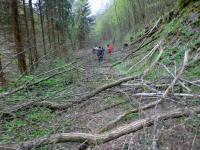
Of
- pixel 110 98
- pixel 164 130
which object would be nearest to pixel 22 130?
pixel 110 98

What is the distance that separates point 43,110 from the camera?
7.23m

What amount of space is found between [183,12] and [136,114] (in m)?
9.73

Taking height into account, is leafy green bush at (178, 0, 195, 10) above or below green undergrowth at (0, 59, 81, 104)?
above

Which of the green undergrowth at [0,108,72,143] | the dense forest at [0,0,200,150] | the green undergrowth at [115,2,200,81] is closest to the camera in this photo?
the dense forest at [0,0,200,150]

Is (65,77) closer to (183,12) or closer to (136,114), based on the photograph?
(136,114)

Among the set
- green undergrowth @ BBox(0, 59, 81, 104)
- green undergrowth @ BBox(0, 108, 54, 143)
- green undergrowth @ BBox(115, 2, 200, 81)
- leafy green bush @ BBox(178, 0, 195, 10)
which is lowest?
green undergrowth @ BBox(0, 108, 54, 143)

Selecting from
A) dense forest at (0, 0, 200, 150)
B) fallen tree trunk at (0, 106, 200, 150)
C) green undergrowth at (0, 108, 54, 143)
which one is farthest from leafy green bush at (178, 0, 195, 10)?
fallen tree trunk at (0, 106, 200, 150)

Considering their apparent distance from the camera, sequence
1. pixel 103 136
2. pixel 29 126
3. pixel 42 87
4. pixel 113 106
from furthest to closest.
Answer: pixel 42 87 → pixel 113 106 → pixel 29 126 → pixel 103 136

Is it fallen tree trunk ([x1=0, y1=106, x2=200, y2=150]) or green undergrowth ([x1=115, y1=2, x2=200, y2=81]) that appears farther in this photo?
green undergrowth ([x1=115, y1=2, x2=200, y2=81])

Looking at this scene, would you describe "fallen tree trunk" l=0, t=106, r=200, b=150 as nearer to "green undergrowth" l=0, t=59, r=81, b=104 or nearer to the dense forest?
the dense forest

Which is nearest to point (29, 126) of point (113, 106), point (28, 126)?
point (28, 126)

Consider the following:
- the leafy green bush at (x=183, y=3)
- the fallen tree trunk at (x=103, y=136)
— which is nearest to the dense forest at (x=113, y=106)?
the fallen tree trunk at (x=103, y=136)

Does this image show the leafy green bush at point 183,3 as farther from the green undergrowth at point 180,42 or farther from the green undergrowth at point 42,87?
the green undergrowth at point 42,87

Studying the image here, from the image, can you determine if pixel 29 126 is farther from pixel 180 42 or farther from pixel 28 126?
pixel 180 42
